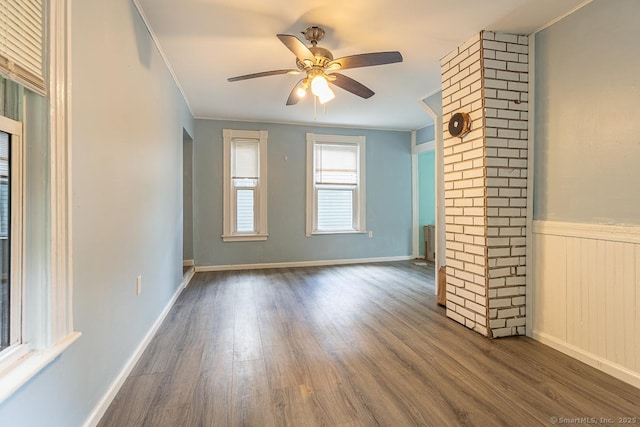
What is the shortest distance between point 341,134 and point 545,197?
3470 millimetres

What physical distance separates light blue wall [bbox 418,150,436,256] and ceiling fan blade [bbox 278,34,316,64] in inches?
157

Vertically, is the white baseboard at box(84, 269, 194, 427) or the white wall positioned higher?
the white wall

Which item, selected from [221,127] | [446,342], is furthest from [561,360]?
[221,127]

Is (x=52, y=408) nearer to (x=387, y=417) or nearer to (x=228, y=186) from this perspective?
(x=387, y=417)

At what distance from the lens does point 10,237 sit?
3.51 ft

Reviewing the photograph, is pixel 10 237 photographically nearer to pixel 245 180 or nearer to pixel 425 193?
pixel 245 180

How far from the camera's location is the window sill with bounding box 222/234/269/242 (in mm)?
4720

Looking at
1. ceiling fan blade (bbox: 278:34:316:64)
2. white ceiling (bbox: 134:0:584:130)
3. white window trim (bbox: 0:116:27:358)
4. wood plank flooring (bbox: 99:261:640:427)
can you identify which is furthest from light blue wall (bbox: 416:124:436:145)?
white window trim (bbox: 0:116:27:358)

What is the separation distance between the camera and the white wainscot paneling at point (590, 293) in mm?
1755

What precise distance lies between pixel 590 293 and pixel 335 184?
12.3 ft

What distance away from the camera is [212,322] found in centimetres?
264

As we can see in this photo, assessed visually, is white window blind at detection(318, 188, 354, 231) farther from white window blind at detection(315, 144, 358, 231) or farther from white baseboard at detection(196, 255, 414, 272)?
white baseboard at detection(196, 255, 414, 272)

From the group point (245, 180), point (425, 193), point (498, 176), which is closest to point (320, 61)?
point (498, 176)

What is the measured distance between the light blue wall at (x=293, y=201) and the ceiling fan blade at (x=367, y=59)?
282 centimetres
